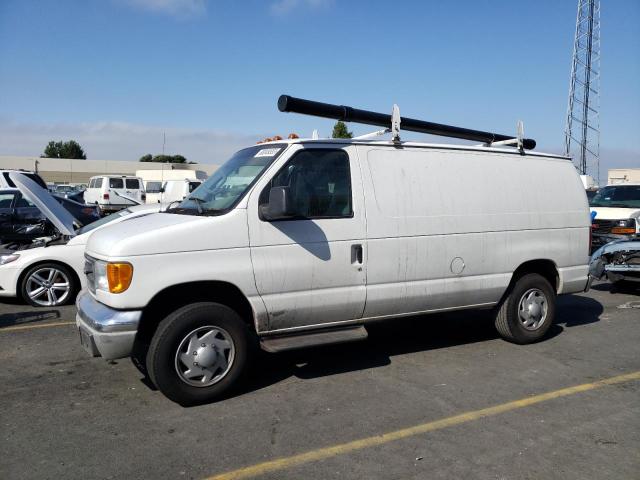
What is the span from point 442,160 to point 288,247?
197 cm

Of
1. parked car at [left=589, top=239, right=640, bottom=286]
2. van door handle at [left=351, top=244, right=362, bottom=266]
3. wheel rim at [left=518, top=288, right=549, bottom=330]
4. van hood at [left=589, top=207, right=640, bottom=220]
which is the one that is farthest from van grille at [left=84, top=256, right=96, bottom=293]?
van hood at [left=589, top=207, right=640, bottom=220]

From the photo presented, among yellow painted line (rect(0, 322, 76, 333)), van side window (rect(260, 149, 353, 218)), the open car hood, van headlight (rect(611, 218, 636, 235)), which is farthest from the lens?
van headlight (rect(611, 218, 636, 235))

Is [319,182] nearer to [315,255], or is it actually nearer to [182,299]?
[315,255]

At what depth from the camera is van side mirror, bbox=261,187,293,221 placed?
4539 millimetres

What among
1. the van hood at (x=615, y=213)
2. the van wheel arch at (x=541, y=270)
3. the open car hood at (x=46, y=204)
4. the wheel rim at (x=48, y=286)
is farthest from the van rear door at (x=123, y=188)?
the van wheel arch at (x=541, y=270)

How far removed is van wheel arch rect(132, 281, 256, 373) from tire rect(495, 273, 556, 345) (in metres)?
2.98

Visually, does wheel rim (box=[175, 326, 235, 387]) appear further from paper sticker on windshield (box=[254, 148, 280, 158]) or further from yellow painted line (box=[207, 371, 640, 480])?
paper sticker on windshield (box=[254, 148, 280, 158])

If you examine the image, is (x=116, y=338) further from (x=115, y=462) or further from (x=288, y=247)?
(x=288, y=247)

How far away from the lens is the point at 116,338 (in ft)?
14.0

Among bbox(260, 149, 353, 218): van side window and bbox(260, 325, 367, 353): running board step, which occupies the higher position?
bbox(260, 149, 353, 218): van side window

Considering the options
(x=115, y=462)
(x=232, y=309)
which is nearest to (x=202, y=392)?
(x=232, y=309)

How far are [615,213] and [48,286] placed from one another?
36.3 ft

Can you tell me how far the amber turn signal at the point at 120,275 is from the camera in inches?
168

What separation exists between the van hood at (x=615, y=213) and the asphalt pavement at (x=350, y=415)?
20.8ft
